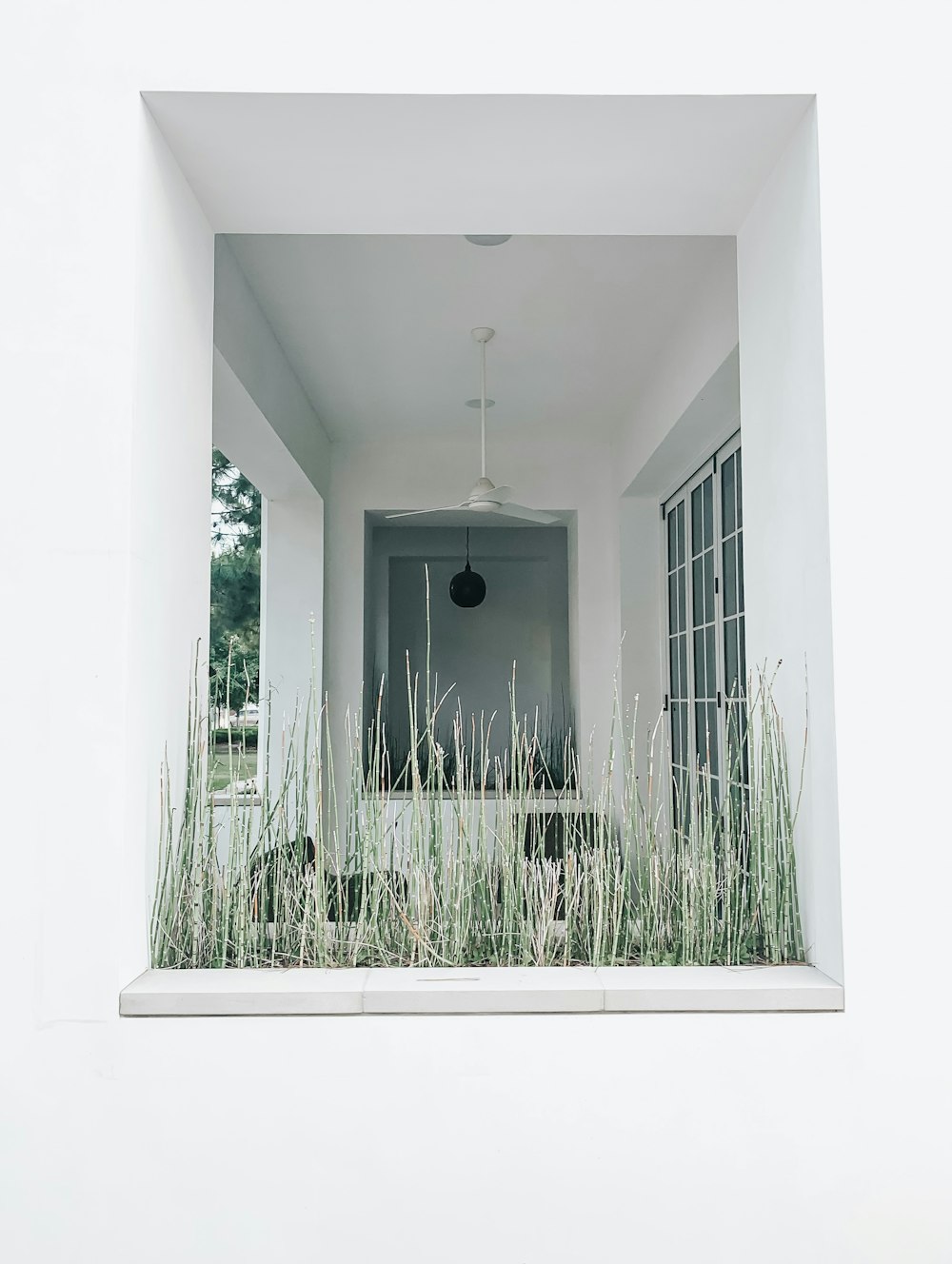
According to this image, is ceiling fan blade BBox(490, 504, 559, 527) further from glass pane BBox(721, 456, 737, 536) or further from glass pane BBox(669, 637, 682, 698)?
glass pane BBox(721, 456, 737, 536)

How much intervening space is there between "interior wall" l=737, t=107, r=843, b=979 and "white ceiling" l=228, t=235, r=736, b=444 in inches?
45.8

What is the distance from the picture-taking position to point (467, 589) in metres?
7.12

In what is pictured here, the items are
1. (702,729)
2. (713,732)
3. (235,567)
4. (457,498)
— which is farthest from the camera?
(235,567)

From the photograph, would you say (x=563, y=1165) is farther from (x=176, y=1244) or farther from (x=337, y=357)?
(x=337, y=357)

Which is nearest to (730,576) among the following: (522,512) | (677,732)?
(677,732)

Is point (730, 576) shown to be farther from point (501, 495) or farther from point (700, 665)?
point (501, 495)

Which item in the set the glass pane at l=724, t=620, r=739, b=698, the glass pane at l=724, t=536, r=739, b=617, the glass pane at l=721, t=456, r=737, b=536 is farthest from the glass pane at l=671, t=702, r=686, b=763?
the glass pane at l=721, t=456, r=737, b=536

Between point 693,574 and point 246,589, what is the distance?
15.0ft

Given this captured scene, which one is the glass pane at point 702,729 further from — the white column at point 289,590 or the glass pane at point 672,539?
the white column at point 289,590

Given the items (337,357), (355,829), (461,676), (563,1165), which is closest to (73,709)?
(355,829)

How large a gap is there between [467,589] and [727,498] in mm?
3201

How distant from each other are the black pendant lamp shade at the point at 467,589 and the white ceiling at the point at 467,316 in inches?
67.1

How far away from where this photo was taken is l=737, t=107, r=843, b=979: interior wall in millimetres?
2012
